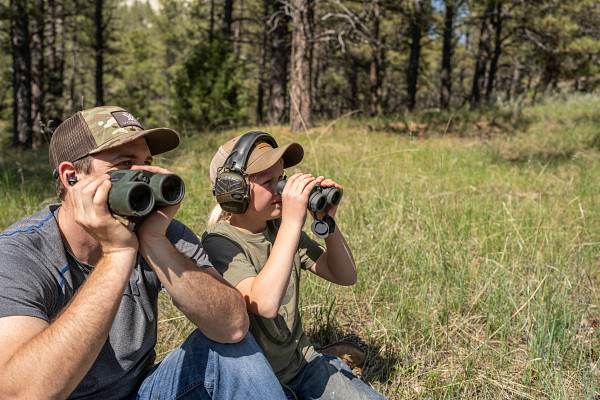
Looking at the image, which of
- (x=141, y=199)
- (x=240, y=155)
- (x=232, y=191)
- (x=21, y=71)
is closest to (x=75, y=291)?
(x=141, y=199)

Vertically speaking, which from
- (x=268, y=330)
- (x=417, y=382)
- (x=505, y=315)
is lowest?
(x=417, y=382)

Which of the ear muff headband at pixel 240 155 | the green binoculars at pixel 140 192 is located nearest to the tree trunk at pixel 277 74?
the ear muff headband at pixel 240 155

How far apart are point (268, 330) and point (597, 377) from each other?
1577 mm

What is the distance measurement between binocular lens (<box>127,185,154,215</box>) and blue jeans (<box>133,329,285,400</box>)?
548 millimetres

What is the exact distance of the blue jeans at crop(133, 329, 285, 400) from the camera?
1.44 m

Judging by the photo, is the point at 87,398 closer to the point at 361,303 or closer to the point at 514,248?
the point at 361,303

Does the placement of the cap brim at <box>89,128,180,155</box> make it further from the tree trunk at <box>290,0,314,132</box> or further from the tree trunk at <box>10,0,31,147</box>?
the tree trunk at <box>10,0,31,147</box>

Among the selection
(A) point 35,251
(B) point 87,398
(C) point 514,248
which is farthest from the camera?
(C) point 514,248

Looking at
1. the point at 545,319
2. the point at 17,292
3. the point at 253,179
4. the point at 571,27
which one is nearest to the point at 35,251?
the point at 17,292

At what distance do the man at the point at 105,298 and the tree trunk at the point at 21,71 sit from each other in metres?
10.5

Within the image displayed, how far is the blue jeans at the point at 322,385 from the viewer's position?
1.89m

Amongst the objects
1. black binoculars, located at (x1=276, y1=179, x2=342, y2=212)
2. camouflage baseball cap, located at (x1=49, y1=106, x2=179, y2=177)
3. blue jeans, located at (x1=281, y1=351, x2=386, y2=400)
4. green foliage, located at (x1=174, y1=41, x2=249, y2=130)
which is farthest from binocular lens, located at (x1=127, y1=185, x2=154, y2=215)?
green foliage, located at (x1=174, y1=41, x2=249, y2=130)

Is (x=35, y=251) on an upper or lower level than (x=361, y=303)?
upper

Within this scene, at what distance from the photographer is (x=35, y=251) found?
1.36 m
